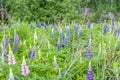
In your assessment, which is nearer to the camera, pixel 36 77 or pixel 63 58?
pixel 36 77

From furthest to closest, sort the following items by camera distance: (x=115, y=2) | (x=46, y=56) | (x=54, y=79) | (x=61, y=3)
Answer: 1. (x=115, y=2)
2. (x=61, y=3)
3. (x=46, y=56)
4. (x=54, y=79)

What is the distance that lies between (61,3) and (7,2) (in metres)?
2.95

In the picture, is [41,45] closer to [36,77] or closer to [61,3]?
[36,77]

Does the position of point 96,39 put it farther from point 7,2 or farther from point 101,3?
point 101,3

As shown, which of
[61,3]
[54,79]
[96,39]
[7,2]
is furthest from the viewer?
[7,2]

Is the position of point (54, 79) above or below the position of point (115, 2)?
above

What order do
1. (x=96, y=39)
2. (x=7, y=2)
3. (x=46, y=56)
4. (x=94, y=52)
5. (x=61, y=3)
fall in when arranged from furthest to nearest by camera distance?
1. (x=7, y=2)
2. (x=61, y=3)
3. (x=96, y=39)
4. (x=94, y=52)
5. (x=46, y=56)

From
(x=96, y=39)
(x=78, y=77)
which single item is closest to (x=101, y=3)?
(x=96, y=39)

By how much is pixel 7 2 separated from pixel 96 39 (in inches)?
412

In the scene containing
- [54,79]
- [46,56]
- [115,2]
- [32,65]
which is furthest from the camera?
[115,2]

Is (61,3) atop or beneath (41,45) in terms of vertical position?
beneath

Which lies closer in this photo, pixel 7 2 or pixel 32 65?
pixel 32 65

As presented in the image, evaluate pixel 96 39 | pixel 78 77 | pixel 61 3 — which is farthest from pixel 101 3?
pixel 78 77

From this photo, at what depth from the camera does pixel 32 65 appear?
2.61m
